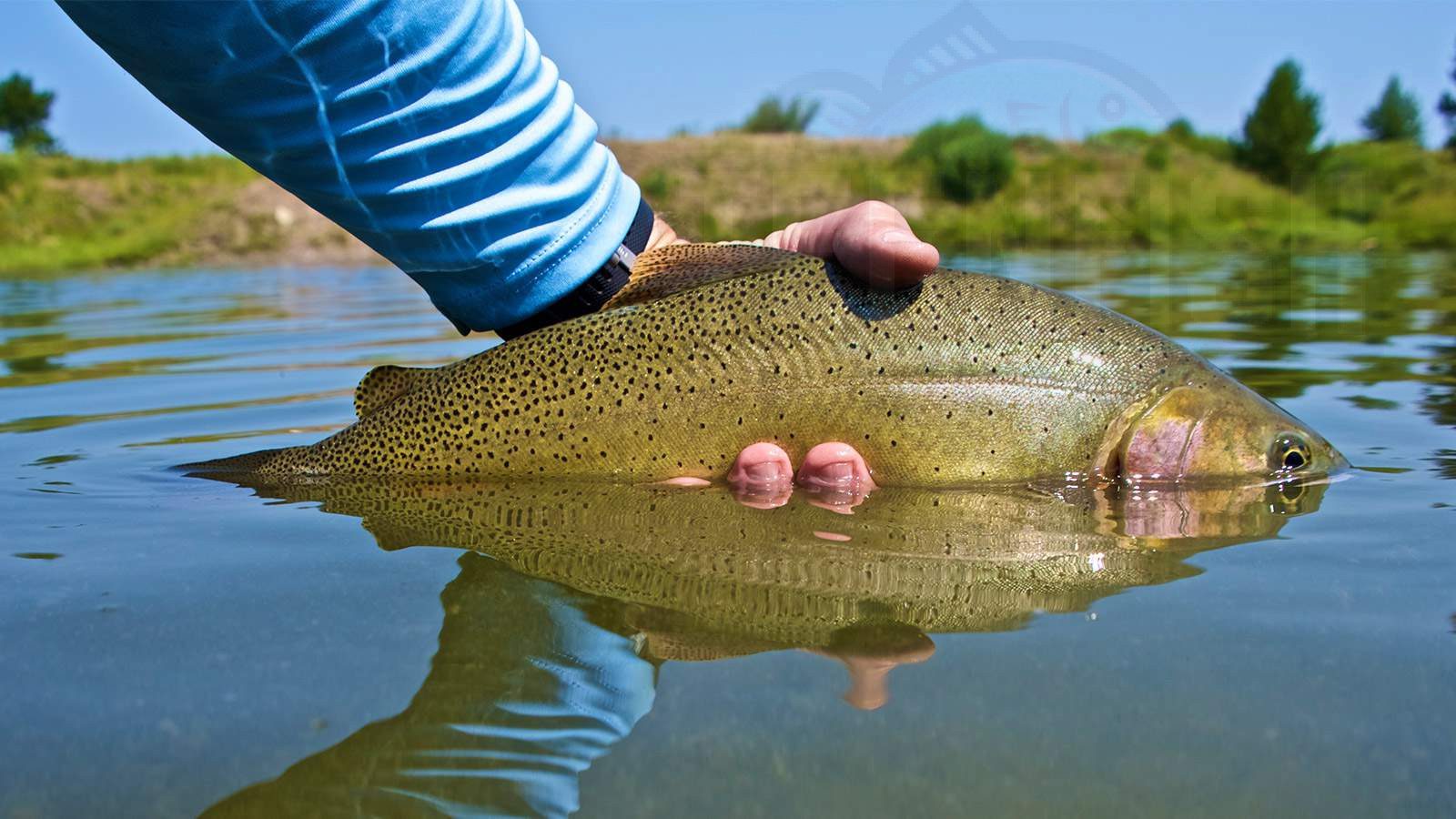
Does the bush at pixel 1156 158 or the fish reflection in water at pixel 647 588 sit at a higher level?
the bush at pixel 1156 158

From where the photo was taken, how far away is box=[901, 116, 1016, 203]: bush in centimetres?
4619

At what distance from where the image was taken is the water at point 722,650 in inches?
59.2

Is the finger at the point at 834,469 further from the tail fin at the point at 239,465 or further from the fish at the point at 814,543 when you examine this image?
the tail fin at the point at 239,465

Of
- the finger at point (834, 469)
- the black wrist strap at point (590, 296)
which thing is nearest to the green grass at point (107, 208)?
the black wrist strap at point (590, 296)

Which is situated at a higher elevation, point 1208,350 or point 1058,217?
point 1058,217

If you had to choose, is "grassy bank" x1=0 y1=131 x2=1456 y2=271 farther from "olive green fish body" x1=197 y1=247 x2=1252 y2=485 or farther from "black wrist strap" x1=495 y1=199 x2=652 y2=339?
"black wrist strap" x1=495 y1=199 x2=652 y2=339

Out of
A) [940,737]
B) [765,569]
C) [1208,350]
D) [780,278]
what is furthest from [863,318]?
[1208,350]

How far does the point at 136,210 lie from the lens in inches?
1651

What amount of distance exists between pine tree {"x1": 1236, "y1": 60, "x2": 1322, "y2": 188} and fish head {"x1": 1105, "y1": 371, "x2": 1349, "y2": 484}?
5550 cm

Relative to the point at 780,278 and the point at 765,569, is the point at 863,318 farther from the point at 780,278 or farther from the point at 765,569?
the point at 765,569

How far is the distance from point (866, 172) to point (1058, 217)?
26.0ft

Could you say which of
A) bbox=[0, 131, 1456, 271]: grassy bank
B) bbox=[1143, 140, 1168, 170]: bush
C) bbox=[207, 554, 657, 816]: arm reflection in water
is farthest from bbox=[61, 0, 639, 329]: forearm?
bbox=[1143, 140, 1168, 170]: bush

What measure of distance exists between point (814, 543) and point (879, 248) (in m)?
1.01

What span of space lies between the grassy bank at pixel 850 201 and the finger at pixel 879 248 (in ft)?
106
